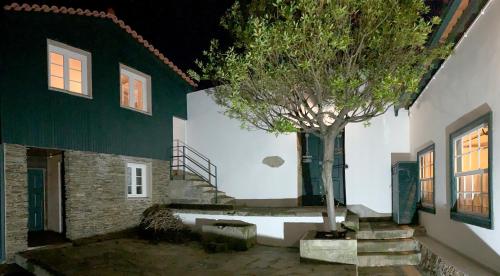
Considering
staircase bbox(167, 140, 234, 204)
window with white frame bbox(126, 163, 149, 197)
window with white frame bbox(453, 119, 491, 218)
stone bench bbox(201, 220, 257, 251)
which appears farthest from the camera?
staircase bbox(167, 140, 234, 204)

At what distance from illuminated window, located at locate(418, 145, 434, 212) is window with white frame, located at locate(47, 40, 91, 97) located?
881 centimetres

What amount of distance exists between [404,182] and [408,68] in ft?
13.0

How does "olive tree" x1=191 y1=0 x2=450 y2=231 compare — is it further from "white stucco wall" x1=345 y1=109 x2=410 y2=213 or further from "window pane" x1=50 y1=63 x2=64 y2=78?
"window pane" x1=50 y1=63 x2=64 y2=78

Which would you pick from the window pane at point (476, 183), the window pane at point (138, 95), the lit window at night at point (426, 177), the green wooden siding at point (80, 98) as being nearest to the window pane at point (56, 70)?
the green wooden siding at point (80, 98)

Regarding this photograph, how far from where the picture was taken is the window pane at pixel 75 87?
10.1 m

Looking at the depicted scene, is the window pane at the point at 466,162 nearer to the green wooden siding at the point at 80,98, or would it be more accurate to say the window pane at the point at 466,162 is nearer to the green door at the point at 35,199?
the green wooden siding at the point at 80,98

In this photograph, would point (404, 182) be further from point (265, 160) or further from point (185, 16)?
point (185, 16)

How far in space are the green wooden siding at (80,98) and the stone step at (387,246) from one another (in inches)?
275

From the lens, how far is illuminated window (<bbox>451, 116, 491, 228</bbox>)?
627 centimetres

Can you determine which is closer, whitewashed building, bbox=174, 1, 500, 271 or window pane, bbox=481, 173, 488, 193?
whitewashed building, bbox=174, 1, 500, 271

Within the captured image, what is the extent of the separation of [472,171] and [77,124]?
883 centimetres

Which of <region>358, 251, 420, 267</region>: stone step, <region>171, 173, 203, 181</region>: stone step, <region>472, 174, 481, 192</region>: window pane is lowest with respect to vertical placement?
<region>358, 251, 420, 267</region>: stone step

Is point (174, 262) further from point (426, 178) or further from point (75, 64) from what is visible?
point (426, 178)

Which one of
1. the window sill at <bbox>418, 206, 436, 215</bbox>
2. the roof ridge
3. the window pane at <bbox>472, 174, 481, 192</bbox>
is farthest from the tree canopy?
the roof ridge
